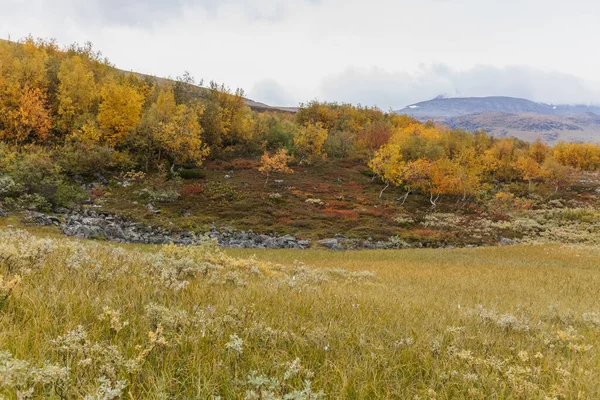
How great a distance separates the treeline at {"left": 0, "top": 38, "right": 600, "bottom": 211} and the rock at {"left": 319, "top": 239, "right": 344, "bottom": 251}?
1134 inches

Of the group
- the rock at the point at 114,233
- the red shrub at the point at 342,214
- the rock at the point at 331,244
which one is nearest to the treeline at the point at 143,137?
the rock at the point at 114,233

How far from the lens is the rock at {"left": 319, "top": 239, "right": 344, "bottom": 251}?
3688 centimetres

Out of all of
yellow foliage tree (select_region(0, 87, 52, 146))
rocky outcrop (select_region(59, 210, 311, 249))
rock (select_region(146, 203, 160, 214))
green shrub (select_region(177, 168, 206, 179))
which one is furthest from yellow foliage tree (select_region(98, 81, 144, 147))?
rocky outcrop (select_region(59, 210, 311, 249))

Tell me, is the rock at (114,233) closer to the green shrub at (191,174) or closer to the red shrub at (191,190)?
the red shrub at (191,190)

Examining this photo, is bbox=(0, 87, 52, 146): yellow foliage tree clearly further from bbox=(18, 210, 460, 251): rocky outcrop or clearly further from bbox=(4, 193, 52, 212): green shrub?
bbox=(18, 210, 460, 251): rocky outcrop

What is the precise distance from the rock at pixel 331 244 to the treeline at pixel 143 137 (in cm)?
2880

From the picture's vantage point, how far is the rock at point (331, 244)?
3688 centimetres

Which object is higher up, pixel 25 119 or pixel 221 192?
pixel 25 119

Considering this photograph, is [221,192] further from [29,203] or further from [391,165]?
[391,165]

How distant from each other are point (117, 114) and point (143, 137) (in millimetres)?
5006

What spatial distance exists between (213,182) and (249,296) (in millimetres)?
51326

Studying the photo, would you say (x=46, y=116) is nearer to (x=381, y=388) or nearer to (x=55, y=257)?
(x=55, y=257)

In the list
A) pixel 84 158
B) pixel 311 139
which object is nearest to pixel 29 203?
pixel 84 158

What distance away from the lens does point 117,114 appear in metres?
54.6
